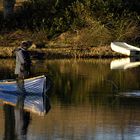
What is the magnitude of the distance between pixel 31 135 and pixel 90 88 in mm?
11187

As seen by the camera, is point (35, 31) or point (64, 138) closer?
point (64, 138)

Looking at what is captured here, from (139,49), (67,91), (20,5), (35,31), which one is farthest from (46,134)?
(20,5)

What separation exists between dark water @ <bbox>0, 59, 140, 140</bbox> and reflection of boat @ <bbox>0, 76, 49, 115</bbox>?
0.43m

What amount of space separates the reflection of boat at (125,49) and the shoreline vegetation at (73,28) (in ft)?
1.44

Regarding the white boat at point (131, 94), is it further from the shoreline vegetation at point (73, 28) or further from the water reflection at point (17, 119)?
the shoreline vegetation at point (73, 28)

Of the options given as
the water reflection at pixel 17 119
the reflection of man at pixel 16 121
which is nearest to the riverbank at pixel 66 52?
the water reflection at pixel 17 119

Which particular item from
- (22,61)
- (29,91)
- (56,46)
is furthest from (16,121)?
(56,46)

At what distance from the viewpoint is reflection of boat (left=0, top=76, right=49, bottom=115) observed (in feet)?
71.9

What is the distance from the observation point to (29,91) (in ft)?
76.0

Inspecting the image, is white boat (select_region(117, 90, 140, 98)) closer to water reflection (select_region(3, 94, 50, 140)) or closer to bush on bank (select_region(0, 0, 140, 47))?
water reflection (select_region(3, 94, 50, 140))

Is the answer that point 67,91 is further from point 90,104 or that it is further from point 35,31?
point 35,31

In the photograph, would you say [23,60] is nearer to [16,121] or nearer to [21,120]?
[21,120]

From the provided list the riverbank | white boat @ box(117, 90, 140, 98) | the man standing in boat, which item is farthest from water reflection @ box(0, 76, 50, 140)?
the riverbank

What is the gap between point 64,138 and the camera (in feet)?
47.8
